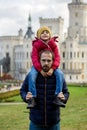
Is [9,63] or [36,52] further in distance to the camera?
[9,63]

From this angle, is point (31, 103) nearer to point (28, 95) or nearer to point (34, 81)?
point (28, 95)

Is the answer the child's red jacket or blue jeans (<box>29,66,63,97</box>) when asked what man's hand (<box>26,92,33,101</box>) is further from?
the child's red jacket

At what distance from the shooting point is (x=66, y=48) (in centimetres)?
9188

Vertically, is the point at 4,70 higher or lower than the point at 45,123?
lower

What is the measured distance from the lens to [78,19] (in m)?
96.6

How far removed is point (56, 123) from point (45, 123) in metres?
0.16

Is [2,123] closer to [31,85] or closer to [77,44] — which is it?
[31,85]

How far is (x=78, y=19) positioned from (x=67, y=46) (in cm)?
719

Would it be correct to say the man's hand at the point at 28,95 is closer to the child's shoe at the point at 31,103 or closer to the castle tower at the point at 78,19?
the child's shoe at the point at 31,103

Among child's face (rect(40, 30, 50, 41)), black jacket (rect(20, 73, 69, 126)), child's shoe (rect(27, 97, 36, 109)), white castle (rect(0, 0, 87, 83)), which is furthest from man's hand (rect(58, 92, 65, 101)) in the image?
white castle (rect(0, 0, 87, 83))

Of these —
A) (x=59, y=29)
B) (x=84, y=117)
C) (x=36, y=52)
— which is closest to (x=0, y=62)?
(x=59, y=29)

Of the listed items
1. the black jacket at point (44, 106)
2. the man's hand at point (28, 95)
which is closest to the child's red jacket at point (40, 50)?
the black jacket at point (44, 106)

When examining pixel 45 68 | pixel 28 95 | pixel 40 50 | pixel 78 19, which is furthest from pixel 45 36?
pixel 78 19

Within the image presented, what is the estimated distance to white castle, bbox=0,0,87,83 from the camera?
9056 cm
